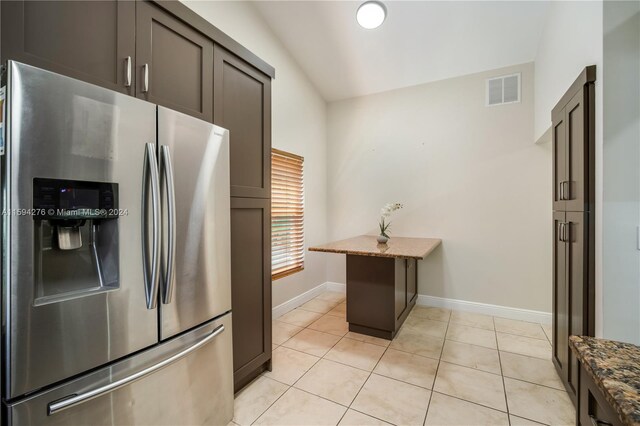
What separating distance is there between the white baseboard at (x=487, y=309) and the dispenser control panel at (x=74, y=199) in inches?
142

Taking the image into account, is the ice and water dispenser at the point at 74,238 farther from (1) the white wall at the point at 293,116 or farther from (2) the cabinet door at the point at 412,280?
(2) the cabinet door at the point at 412,280

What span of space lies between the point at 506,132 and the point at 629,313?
242cm

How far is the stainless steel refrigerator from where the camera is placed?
2.95 ft

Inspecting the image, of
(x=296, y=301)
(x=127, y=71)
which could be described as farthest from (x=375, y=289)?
(x=127, y=71)

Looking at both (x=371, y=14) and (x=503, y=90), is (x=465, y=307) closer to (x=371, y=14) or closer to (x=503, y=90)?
(x=503, y=90)

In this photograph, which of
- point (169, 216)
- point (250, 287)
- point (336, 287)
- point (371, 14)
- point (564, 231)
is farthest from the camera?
point (336, 287)

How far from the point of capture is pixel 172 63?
1507 mm

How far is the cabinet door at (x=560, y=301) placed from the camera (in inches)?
75.4

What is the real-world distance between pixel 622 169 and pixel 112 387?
2.51m

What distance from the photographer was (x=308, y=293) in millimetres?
3949

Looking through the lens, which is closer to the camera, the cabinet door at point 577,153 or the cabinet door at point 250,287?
the cabinet door at point 577,153

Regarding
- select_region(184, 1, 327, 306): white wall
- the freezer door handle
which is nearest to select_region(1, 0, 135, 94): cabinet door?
the freezer door handle

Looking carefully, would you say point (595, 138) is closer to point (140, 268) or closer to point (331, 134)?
point (140, 268)

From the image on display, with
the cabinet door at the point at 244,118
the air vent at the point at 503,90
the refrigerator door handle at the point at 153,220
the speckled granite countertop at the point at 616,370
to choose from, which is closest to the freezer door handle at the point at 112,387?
the refrigerator door handle at the point at 153,220
